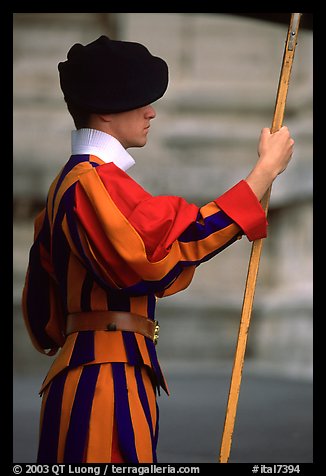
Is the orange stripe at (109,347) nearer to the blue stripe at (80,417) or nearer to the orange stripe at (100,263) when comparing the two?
the blue stripe at (80,417)

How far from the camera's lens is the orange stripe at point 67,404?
96.0 inches

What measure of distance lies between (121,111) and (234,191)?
358mm

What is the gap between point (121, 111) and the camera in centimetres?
252

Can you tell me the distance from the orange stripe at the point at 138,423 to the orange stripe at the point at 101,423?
48mm

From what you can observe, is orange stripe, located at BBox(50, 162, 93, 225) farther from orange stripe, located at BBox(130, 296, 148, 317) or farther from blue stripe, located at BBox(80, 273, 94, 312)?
orange stripe, located at BBox(130, 296, 148, 317)

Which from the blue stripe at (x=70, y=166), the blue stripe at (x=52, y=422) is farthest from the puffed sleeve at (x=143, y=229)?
the blue stripe at (x=52, y=422)

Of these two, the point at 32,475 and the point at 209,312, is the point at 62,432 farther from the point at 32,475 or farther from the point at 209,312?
the point at 209,312

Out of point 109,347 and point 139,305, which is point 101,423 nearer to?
point 109,347

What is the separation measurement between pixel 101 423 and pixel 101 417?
0.6 inches

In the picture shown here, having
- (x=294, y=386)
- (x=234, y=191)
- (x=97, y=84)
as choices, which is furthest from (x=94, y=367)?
(x=294, y=386)

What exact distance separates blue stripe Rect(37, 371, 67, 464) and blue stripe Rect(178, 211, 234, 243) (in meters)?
0.46

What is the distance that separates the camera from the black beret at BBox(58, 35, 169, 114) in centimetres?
249

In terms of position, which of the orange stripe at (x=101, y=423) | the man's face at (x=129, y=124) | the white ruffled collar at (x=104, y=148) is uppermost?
the man's face at (x=129, y=124)

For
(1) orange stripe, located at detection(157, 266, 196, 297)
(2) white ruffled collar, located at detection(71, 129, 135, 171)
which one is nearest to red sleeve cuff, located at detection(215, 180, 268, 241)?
(1) orange stripe, located at detection(157, 266, 196, 297)
